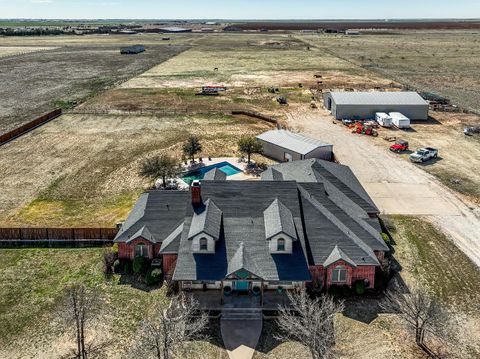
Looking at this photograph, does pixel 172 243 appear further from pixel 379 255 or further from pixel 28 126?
pixel 28 126

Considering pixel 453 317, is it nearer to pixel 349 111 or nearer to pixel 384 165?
pixel 384 165

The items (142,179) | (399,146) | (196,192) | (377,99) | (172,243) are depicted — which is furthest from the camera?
(377,99)

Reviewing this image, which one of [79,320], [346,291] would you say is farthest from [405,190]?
[79,320]

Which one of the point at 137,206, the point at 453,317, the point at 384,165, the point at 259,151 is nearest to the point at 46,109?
the point at 259,151

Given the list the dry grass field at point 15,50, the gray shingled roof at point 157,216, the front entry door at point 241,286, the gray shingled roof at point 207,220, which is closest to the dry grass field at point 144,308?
the front entry door at point 241,286

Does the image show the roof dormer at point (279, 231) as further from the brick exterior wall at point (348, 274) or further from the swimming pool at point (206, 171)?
the swimming pool at point (206, 171)

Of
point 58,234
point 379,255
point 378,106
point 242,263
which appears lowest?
point 58,234

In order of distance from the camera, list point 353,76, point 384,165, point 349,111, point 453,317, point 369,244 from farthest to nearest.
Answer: point 353,76 < point 349,111 < point 384,165 < point 369,244 < point 453,317
